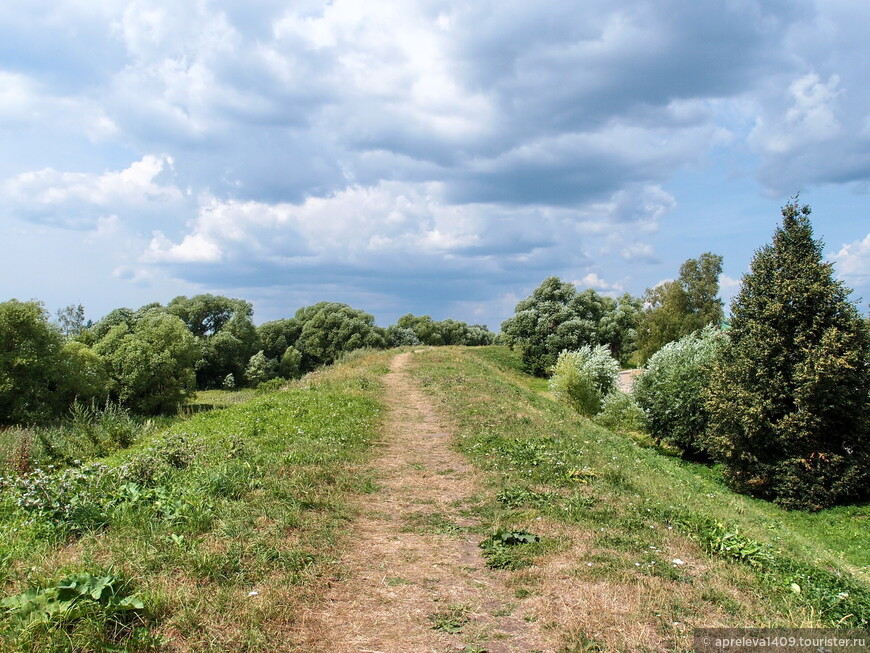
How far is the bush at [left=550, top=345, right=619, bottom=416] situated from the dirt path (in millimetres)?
21665

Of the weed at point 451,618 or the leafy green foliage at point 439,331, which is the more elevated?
the leafy green foliage at point 439,331

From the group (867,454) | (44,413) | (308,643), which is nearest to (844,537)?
(867,454)

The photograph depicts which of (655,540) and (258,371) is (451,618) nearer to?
(655,540)

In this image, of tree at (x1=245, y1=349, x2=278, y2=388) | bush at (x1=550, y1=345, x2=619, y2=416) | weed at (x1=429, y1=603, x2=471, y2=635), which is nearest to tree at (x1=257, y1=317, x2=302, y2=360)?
tree at (x1=245, y1=349, x2=278, y2=388)

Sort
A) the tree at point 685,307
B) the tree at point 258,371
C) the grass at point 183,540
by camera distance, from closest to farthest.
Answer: the grass at point 183,540 → the tree at point 685,307 → the tree at point 258,371

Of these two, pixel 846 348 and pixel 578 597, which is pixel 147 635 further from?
pixel 846 348

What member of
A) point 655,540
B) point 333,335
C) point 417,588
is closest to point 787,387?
point 655,540

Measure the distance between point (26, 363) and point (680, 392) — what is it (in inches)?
1677

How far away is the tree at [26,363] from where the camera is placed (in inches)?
1409

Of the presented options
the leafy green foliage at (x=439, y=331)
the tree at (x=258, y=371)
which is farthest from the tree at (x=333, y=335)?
the leafy green foliage at (x=439, y=331)

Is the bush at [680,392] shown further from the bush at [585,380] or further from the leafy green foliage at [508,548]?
the leafy green foliage at [508,548]

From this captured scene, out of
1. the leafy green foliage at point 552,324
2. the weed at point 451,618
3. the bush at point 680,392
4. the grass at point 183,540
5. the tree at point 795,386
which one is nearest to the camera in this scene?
the grass at point 183,540

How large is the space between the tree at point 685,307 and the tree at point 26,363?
4775 centimetres

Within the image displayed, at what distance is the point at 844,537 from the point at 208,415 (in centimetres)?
1818
